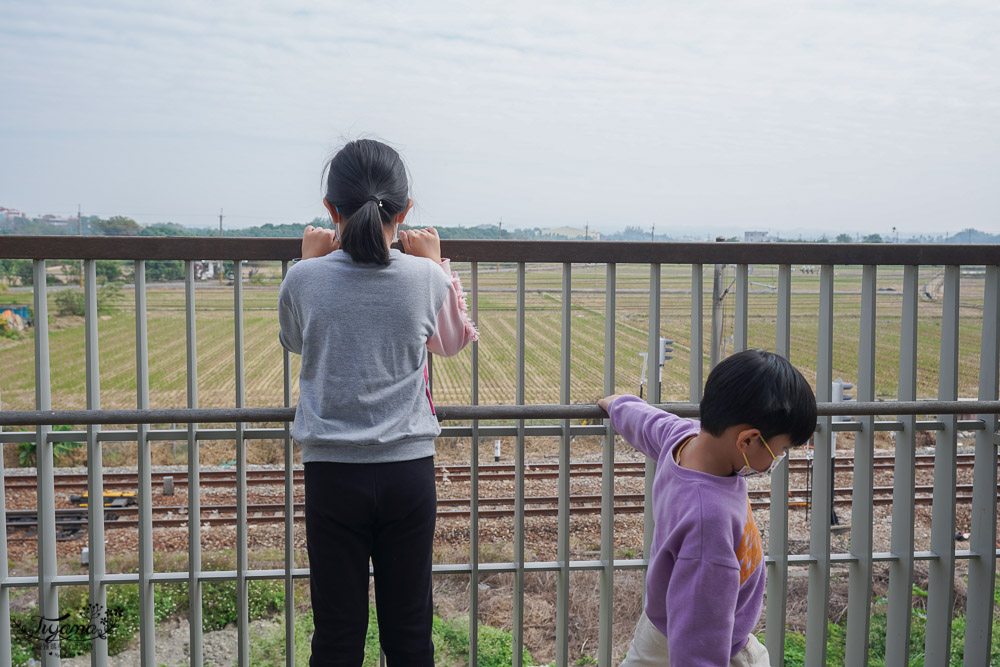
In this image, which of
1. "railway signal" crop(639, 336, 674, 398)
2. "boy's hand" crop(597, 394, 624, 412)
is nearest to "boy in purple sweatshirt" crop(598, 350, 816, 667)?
"boy's hand" crop(597, 394, 624, 412)

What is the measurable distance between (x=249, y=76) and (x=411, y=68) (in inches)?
428

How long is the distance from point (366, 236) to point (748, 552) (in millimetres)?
783

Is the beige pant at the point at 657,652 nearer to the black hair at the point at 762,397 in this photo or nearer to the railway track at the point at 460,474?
the black hair at the point at 762,397

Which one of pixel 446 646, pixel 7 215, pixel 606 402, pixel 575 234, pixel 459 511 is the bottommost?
pixel 446 646

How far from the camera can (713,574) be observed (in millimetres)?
963

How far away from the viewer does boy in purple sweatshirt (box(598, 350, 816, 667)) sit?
0.96 meters

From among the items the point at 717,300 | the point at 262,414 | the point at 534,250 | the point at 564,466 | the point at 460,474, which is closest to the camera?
the point at 262,414

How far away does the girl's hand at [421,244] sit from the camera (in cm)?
147

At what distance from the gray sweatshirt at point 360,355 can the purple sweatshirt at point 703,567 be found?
0.46 meters

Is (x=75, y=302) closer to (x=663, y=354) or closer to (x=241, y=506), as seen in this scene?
(x=663, y=354)

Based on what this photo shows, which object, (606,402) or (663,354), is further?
(663,354)

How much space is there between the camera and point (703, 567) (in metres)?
0.96

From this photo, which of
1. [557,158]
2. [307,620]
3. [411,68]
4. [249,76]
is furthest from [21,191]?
[307,620]

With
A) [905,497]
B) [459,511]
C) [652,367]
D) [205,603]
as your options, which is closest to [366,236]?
[652,367]
